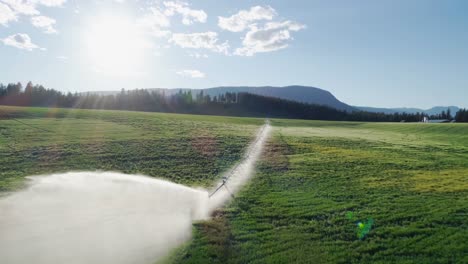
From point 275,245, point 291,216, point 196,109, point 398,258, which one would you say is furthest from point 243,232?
point 196,109

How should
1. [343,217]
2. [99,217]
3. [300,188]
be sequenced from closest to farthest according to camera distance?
[99,217] → [343,217] → [300,188]

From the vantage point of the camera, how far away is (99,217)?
16781 millimetres

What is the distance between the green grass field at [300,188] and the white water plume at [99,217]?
1258 mm

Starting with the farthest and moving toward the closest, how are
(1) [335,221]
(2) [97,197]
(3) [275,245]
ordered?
(2) [97,197]
(1) [335,221]
(3) [275,245]

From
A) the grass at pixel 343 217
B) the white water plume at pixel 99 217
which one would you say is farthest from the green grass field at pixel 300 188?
the white water plume at pixel 99 217

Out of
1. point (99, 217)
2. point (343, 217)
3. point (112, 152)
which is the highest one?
point (112, 152)

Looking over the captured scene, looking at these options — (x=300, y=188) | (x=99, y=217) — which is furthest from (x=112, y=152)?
(x=300, y=188)

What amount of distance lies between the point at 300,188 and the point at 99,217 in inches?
497

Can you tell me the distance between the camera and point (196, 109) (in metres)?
194

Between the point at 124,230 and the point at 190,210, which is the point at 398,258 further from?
the point at 124,230

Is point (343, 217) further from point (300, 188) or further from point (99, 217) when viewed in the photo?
point (99, 217)

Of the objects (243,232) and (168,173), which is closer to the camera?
(243,232)

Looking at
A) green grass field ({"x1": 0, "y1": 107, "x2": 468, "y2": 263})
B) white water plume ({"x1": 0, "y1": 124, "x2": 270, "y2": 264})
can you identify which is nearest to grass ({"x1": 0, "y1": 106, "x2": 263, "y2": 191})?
green grass field ({"x1": 0, "y1": 107, "x2": 468, "y2": 263})

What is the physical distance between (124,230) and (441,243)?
1319 cm
